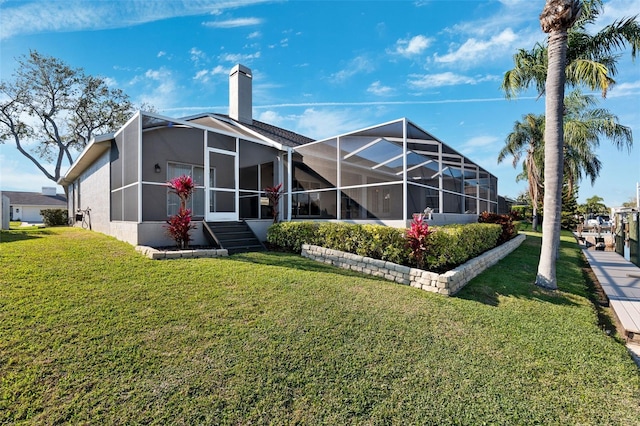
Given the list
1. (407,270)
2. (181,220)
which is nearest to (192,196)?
(181,220)

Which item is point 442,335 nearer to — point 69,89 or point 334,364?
point 334,364

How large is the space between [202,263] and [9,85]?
26.1 metres

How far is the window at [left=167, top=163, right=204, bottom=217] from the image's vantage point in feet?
33.8

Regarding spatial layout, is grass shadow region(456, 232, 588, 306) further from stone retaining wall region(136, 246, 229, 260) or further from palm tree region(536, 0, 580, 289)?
stone retaining wall region(136, 246, 229, 260)

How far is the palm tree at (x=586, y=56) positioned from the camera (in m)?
8.27

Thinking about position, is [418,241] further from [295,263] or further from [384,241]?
[295,263]

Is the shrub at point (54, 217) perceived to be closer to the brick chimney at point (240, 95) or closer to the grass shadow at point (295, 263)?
the brick chimney at point (240, 95)

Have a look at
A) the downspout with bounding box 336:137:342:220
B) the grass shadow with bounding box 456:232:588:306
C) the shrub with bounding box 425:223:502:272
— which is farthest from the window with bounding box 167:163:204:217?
the grass shadow with bounding box 456:232:588:306

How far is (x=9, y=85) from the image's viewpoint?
2045 cm

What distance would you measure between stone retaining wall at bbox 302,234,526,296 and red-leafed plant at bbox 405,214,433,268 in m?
0.34

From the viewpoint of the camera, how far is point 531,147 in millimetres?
20094

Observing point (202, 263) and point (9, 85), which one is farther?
point (9, 85)

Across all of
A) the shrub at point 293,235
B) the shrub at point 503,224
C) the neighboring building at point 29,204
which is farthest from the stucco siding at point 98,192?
the neighboring building at point 29,204

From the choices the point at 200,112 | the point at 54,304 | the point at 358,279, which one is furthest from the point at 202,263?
the point at 200,112
